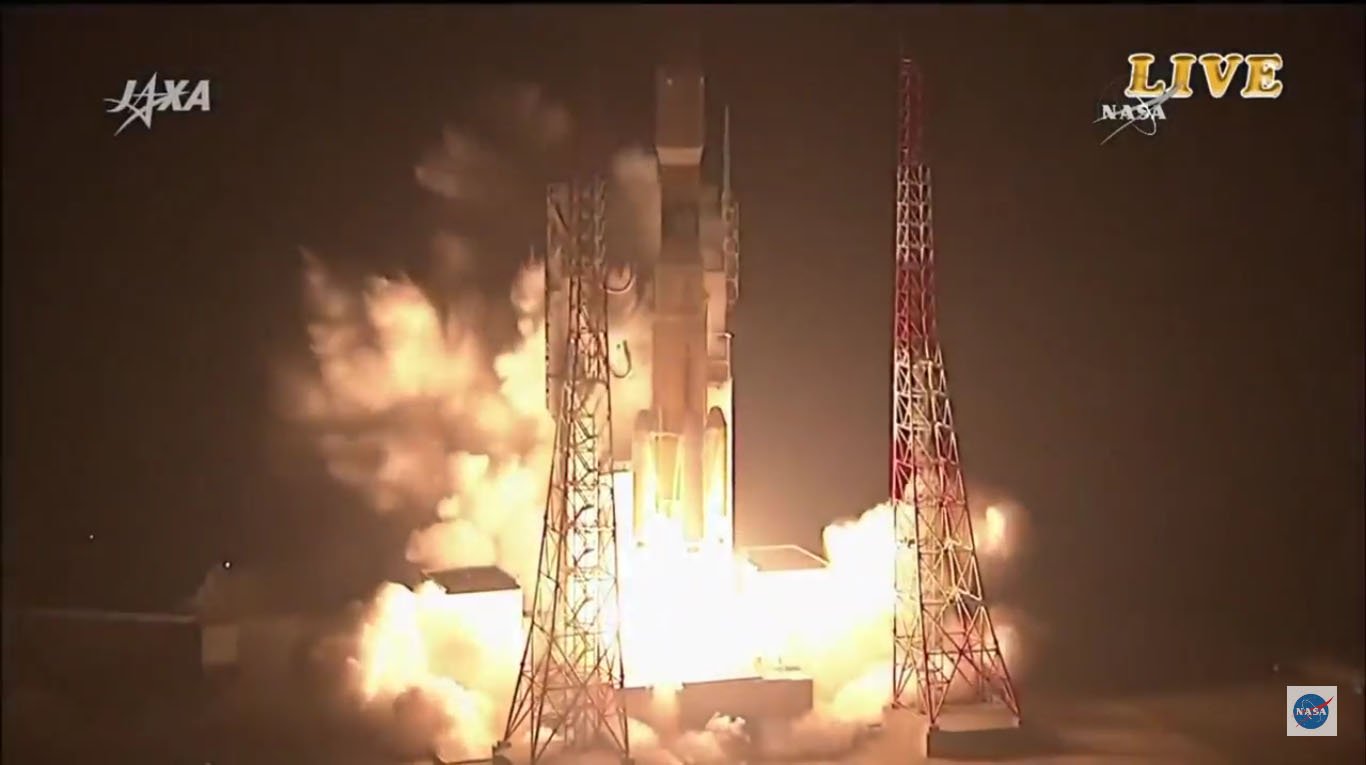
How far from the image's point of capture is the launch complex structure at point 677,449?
9617 millimetres

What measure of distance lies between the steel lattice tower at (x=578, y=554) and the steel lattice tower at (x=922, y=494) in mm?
1805

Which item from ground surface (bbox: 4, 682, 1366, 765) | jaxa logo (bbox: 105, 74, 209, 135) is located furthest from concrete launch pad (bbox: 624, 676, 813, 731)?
jaxa logo (bbox: 105, 74, 209, 135)

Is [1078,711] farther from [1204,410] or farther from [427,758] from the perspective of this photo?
[427,758]

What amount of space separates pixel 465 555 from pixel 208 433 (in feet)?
5.94

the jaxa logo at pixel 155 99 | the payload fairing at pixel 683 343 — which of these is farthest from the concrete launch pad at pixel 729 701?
the jaxa logo at pixel 155 99

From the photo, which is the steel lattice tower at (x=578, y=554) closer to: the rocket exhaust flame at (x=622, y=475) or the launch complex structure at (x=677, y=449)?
the launch complex structure at (x=677, y=449)

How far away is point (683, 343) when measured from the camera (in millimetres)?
10398

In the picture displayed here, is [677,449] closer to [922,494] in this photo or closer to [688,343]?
[688,343]

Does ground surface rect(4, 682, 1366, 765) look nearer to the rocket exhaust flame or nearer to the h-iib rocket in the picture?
the rocket exhaust flame

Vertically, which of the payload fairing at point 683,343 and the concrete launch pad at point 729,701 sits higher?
the payload fairing at point 683,343

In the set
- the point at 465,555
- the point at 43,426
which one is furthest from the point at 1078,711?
the point at 43,426

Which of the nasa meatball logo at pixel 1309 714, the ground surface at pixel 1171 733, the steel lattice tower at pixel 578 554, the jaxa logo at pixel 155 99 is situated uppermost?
the jaxa logo at pixel 155 99

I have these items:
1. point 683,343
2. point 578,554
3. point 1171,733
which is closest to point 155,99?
point 683,343

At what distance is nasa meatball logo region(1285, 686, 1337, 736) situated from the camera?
1024 cm
